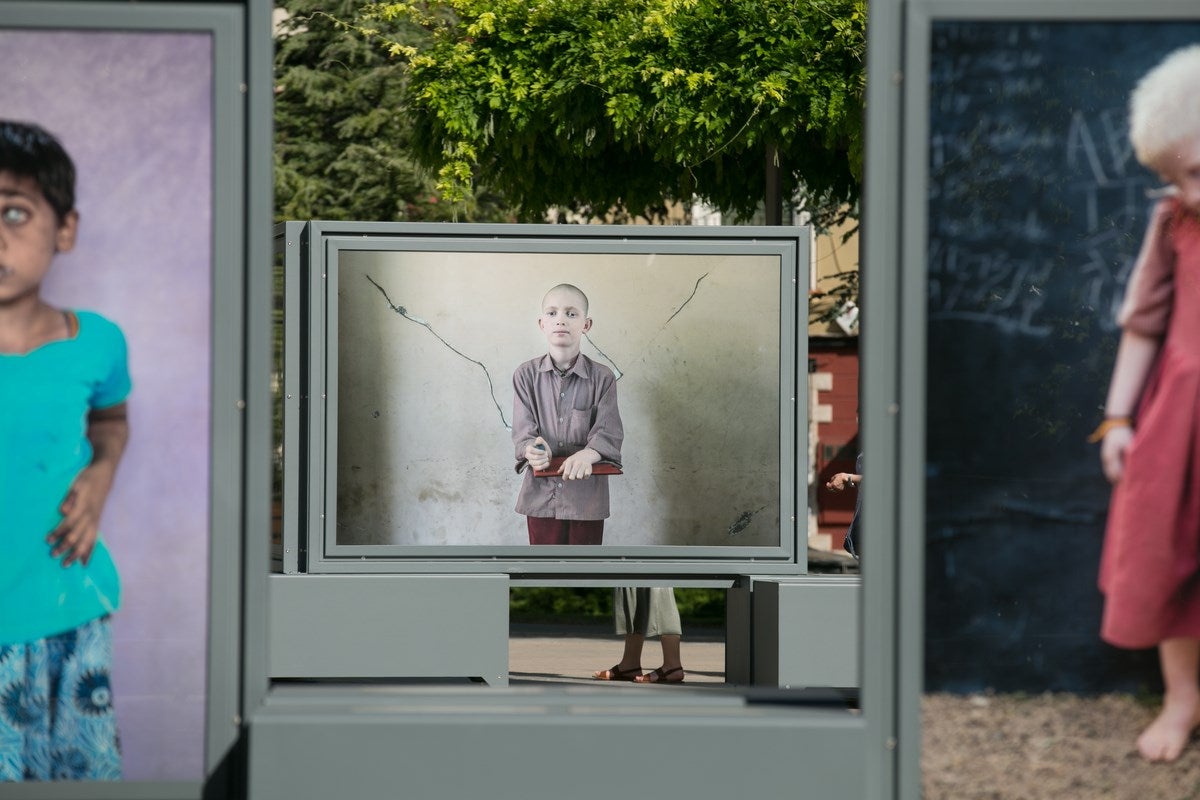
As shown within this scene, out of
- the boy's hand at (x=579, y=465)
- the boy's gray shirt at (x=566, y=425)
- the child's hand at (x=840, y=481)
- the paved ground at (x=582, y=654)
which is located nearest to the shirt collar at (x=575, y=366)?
the boy's gray shirt at (x=566, y=425)

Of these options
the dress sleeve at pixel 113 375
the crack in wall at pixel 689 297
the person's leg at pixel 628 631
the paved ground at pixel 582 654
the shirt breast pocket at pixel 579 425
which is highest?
the crack in wall at pixel 689 297

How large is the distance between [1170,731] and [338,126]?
26309mm

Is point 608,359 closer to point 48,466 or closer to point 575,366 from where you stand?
point 575,366

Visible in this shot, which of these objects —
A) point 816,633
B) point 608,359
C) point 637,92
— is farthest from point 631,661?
point 637,92

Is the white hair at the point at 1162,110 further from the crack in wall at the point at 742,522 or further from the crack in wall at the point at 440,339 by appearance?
the crack in wall at the point at 440,339

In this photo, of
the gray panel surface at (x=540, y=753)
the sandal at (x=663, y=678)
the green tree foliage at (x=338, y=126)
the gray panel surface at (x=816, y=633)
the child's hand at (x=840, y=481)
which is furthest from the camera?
the green tree foliage at (x=338, y=126)

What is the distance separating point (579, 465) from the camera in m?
8.40

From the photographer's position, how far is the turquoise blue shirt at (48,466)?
13.0ft

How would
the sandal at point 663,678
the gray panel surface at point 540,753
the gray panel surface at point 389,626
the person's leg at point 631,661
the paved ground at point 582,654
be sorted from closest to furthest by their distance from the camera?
the gray panel surface at point 540,753 < the gray panel surface at point 389,626 < the sandal at point 663,678 < the person's leg at point 631,661 < the paved ground at point 582,654

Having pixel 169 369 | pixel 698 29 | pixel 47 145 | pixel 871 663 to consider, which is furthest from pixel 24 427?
pixel 698 29

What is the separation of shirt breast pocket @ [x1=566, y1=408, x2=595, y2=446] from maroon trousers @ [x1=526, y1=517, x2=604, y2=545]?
40 centimetres

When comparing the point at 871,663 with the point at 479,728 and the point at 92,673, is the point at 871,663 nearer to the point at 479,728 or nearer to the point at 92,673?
the point at 479,728

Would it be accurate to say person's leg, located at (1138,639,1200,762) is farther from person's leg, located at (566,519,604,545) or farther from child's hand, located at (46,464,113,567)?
person's leg, located at (566,519,604,545)

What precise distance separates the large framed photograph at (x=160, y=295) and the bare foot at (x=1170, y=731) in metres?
2.21
